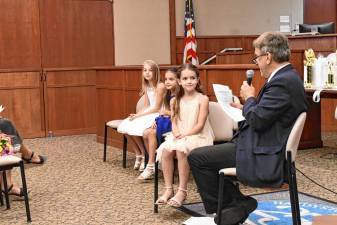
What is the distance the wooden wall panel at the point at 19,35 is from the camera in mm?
8891

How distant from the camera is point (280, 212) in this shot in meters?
4.27

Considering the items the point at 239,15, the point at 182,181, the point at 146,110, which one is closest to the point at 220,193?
the point at 182,181

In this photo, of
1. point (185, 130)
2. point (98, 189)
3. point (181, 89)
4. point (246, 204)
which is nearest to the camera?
point (246, 204)

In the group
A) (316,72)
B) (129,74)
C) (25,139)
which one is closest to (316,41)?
(316,72)

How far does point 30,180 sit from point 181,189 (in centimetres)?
221

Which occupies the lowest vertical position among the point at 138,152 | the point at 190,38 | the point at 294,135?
the point at 138,152

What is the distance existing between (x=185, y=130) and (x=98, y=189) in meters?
1.27

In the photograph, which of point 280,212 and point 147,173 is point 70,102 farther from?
point 280,212

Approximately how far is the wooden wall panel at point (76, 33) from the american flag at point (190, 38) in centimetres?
161

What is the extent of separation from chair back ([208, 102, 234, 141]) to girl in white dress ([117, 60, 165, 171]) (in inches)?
46.3

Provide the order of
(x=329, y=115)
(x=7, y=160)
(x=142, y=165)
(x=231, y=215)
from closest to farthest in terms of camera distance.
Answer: (x=231, y=215), (x=7, y=160), (x=142, y=165), (x=329, y=115)

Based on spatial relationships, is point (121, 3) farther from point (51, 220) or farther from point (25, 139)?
point (51, 220)

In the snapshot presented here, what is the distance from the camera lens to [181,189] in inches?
168

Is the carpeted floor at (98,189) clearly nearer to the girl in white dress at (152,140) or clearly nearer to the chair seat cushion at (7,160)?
the girl in white dress at (152,140)
